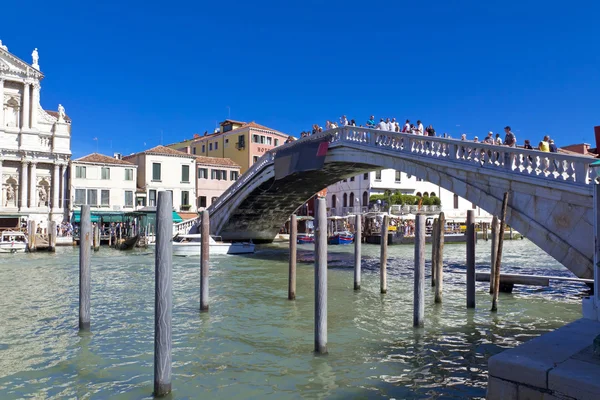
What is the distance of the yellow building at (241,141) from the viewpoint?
38000 millimetres

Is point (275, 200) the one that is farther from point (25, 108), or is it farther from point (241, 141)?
point (25, 108)

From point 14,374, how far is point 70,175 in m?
28.1

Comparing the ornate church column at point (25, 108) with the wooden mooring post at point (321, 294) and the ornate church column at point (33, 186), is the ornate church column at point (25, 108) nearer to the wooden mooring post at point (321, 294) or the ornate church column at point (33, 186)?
the ornate church column at point (33, 186)

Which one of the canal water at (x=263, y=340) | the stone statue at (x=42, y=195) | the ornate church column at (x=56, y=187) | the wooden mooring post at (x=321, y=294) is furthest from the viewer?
the stone statue at (x=42, y=195)

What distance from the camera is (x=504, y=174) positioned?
10062mm

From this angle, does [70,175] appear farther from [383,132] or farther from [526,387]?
[526,387]

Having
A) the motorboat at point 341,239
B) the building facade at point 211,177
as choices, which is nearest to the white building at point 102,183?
the building facade at point 211,177

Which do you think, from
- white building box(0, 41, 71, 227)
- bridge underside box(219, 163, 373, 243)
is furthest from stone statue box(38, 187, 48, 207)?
bridge underside box(219, 163, 373, 243)

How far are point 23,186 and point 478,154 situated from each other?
26.6 meters

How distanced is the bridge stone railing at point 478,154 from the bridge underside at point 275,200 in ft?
7.57

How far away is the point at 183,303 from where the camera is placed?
943 cm

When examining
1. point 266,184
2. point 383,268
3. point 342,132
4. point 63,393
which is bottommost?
point 63,393

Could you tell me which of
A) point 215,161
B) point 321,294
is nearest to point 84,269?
point 321,294

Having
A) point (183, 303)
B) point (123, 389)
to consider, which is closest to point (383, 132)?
point (183, 303)
